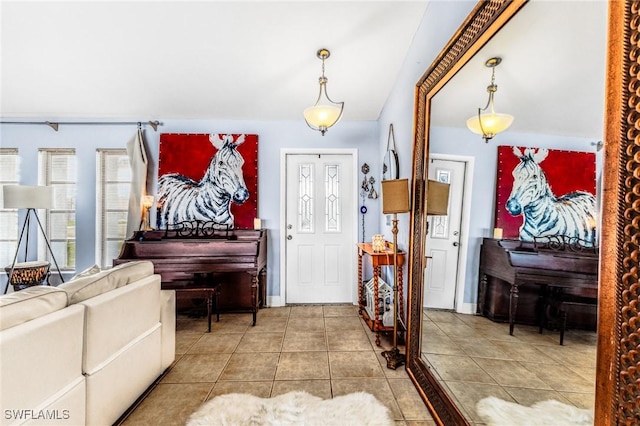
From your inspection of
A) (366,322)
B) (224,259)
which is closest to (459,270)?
(366,322)

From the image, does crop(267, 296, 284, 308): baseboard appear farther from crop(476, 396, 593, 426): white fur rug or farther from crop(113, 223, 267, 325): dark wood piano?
crop(476, 396, 593, 426): white fur rug

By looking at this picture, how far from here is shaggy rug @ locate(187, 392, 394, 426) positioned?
1499 millimetres

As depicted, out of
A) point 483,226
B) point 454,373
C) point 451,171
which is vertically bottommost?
point 454,373

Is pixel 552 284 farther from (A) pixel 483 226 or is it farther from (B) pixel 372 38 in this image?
(B) pixel 372 38

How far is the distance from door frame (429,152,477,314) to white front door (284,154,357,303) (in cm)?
227

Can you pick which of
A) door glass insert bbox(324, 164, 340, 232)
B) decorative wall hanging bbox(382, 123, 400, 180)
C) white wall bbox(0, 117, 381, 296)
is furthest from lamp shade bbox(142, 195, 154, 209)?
decorative wall hanging bbox(382, 123, 400, 180)

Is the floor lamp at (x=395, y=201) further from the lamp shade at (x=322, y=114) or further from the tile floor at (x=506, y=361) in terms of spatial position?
the lamp shade at (x=322, y=114)

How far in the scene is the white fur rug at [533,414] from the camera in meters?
0.73

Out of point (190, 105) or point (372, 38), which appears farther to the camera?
point (190, 105)

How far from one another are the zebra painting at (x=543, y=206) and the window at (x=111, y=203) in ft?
14.0

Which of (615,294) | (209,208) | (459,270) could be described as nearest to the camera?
(615,294)

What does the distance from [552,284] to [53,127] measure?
525 centimetres

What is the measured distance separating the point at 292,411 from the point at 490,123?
1.84 m

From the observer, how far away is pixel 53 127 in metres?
3.54
